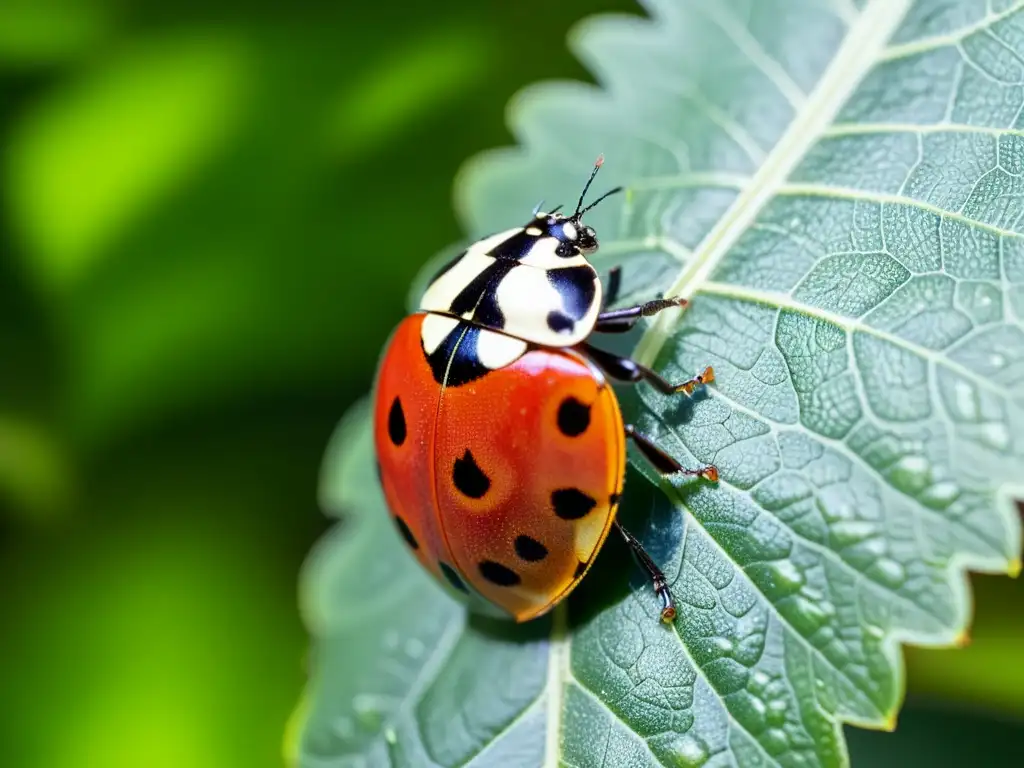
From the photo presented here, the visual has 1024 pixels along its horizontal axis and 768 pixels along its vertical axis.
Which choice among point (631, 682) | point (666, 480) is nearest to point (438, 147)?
point (666, 480)

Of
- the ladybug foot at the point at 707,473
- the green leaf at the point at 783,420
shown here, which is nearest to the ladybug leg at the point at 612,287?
the green leaf at the point at 783,420

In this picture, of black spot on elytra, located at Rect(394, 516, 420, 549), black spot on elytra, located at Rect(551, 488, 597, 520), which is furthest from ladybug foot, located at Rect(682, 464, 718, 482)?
black spot on elytra, located at Rect(394, 516, 420, 549)

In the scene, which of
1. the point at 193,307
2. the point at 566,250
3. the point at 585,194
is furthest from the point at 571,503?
the point at 193,307

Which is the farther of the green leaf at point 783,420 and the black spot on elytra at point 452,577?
the black spot on elytra at point 452,577

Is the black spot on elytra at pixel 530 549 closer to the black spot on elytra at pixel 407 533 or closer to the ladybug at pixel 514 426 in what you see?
the ladybug at pixel 514 426

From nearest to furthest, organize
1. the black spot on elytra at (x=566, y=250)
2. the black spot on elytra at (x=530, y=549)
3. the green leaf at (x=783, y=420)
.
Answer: the green leaf at (x=783, y=420) → the black spot on elytra at (x=530, y=549) → the black spot on elytra at (x=566, y=250)

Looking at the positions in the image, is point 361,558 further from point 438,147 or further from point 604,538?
point 438,147

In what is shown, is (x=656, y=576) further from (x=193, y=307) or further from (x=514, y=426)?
(x=193, y=307)

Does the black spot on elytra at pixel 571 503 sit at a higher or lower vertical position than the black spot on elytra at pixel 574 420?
lower
